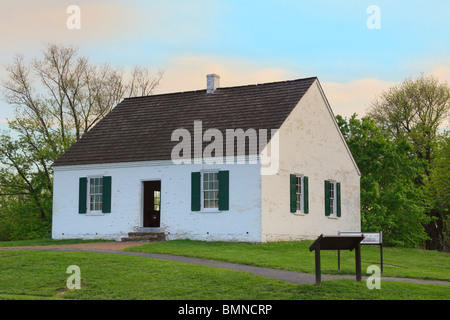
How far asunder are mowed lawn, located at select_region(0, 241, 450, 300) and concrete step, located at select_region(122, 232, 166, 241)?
20.5 ft

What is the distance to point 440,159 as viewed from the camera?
28.6 meters

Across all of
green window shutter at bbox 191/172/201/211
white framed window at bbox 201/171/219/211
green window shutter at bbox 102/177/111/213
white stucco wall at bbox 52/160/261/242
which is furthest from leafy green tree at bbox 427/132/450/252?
green window shutter at bbox 102/177/111/213

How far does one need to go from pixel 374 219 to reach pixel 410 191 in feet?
10.6

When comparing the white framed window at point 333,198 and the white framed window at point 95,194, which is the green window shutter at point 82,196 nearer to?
the white framed window at point 95,194

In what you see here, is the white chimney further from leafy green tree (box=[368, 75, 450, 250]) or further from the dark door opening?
leafy green tree (box=[368, 75, 450, 250])

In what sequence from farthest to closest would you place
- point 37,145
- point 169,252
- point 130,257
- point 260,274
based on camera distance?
point 37,145
point 169,252
point 130,257
point 260,274

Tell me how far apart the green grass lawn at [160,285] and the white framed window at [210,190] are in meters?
7.36

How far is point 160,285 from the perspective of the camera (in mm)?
13594

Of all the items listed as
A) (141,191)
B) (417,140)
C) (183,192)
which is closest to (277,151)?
(183,192)

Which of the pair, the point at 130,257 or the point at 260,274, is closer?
the point at 260,274

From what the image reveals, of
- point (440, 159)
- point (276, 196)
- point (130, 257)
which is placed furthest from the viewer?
point (440, 159)

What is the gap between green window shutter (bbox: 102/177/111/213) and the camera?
26.8m

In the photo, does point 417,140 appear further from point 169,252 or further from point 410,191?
point 169,252
